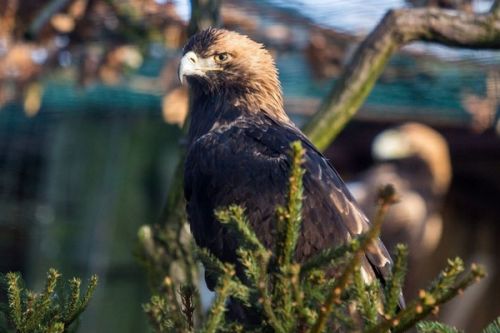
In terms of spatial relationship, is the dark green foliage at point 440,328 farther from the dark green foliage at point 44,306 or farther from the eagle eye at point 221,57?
the eagle eye at point 221,57

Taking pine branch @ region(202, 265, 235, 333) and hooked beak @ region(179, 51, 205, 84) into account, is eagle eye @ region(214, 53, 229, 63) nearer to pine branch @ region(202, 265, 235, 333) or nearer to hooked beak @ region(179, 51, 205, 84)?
hooked beak @ region(179, 51, 205, 84)

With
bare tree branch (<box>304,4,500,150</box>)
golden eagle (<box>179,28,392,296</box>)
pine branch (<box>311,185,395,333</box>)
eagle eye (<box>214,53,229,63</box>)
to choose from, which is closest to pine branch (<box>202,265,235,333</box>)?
pine branch (<box>311,185,395,333</box>)

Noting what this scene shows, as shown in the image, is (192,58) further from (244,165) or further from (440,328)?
(440,328)

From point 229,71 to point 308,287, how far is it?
7.43ft

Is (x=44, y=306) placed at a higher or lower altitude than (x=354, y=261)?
lower

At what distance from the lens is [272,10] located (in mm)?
5621

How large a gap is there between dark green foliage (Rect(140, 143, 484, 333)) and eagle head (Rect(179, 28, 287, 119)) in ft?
6.65

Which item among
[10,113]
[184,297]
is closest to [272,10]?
[10,113]

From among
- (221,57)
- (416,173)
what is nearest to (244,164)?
(221,57)

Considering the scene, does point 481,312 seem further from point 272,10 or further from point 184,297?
point 184,297

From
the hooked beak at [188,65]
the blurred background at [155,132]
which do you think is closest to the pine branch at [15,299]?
the hooked beak at [188,65]

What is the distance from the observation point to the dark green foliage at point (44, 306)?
206 cm

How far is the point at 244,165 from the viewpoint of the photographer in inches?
135

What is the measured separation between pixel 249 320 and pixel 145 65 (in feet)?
12.8
